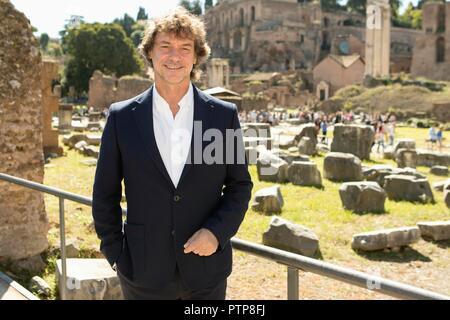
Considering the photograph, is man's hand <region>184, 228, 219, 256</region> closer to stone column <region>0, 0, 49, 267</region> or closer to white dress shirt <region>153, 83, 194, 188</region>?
white dress shirt <region>153, 83, 194, 188</region>

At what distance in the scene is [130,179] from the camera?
2.50m

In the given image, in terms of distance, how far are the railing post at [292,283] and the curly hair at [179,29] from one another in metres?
1.17

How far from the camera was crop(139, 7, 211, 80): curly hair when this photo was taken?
252 cm

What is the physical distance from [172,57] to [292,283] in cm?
117

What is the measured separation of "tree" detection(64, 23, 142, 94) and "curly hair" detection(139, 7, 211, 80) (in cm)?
5717

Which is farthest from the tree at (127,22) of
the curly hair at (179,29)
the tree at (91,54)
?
the curly hair at (179,29)

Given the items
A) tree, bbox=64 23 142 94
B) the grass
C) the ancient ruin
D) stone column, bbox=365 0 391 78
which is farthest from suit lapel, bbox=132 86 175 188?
tree, bbox=64 23 142 94

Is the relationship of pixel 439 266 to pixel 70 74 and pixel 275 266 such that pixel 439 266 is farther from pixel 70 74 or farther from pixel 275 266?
pixel 70 74

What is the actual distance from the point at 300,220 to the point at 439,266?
288 centimetres

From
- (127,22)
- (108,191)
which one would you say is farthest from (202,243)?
(127,22)

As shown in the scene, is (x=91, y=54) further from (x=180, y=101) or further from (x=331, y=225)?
(x=180, y=101)

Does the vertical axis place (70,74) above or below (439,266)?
above

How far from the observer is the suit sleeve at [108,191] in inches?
99.3

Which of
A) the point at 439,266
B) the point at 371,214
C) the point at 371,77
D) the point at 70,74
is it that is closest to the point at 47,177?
the point at 371,214
